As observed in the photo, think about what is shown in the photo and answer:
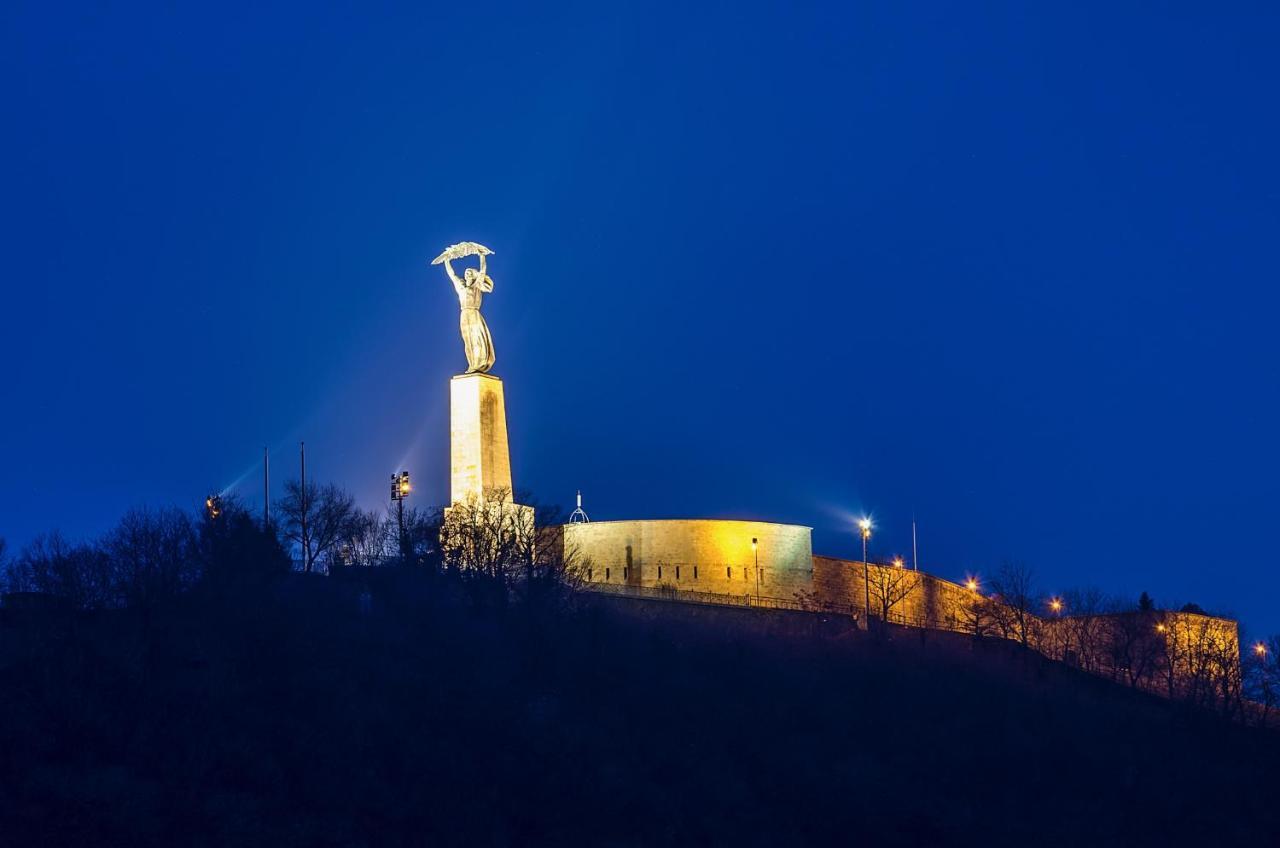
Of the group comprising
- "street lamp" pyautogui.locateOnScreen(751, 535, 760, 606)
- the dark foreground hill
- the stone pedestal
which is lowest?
the dark foreground hill

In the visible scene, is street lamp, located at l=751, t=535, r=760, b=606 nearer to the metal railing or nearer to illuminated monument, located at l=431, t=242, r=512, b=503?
the metal railing

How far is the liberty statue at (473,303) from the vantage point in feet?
164

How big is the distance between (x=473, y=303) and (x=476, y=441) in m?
4.53

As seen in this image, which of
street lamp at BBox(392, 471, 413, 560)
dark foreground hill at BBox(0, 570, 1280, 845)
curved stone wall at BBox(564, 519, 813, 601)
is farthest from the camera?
curved stone wall at BBox(564, 519, 813, 601)

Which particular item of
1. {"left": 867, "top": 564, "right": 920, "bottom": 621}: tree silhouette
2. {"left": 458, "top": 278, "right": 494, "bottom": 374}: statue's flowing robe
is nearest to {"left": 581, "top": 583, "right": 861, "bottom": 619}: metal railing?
{"left": 867, "top": 564, "right": 920, "bottom": 621}: tree silhouette

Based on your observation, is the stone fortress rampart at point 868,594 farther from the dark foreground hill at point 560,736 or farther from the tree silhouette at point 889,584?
the dark foreground hill at point 560,736

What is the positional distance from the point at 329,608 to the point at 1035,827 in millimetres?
17739

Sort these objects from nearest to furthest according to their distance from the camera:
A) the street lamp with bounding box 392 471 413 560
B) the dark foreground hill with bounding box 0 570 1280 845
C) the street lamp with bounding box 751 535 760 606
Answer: the dark foreground hill with bounding box 0 570 1280 845
the street lamp with bounding box 392 471 413 560
the street lamp with bounding box 751 535 760 606

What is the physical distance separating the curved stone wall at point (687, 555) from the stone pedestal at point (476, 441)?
6147 mm

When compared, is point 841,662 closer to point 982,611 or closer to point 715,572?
point 715,572

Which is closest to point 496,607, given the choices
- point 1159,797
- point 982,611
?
point 1159,797

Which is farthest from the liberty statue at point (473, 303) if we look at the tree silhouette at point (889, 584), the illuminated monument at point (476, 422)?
the tree silhouette at point (889, 584)

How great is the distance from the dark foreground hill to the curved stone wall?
4609mm

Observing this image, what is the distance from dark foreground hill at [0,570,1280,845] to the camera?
103ft
